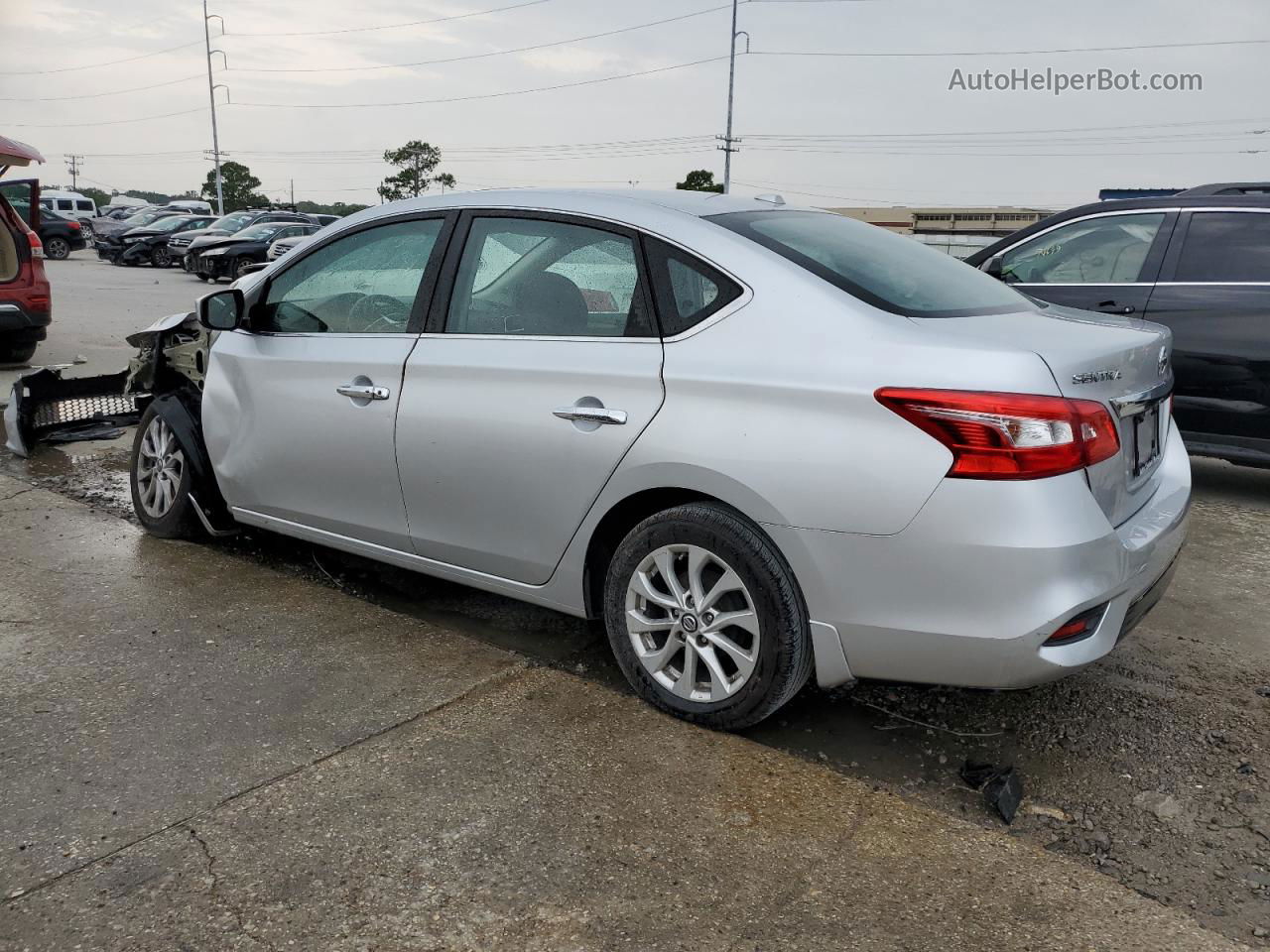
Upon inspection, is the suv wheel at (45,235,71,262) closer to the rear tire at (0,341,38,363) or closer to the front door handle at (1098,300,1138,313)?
the rear tire at (0,341,38,363)

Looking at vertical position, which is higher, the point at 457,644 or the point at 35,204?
the point at 35,204

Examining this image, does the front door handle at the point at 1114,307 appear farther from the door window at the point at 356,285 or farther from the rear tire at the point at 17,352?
the rear tire at the point at 17,352

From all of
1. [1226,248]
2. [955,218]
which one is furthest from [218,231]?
[955,218]

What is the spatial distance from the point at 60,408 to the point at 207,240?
2044 cm

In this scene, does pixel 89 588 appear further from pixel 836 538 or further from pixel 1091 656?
pixel 1091 656

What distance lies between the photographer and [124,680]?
3537 millimetres

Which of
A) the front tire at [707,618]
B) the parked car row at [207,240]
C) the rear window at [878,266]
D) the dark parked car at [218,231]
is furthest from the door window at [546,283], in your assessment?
the dark parked car at [218,231]

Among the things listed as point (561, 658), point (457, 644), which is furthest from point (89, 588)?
point (561, 658)

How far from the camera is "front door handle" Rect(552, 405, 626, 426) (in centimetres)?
314

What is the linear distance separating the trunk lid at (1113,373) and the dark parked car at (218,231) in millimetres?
25272

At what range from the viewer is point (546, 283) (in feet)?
11.5

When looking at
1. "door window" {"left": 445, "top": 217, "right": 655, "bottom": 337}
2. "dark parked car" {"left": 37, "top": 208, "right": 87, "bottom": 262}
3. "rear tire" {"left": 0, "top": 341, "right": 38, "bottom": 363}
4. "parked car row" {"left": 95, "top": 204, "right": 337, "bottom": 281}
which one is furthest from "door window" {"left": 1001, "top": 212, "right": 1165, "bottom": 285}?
"dark parked car" {"left": 37, "top": 208, "right": 87, "bottom": 262}

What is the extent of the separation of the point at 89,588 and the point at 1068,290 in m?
5.36

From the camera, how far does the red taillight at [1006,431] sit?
2590 millimetres
